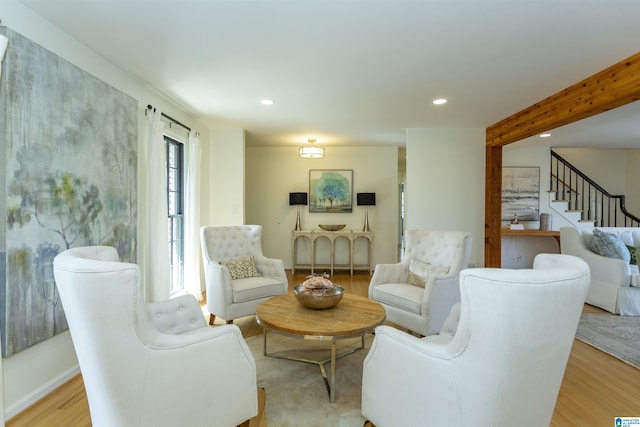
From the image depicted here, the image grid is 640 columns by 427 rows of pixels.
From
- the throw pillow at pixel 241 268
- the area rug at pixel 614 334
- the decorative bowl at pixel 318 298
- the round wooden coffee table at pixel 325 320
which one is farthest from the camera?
the throw pillow at pixel 241 268

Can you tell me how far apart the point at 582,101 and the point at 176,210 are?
15.2ft

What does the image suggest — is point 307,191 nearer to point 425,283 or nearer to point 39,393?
point 425,283

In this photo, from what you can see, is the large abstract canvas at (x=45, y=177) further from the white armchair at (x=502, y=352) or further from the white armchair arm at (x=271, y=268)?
the white armchair at (x=502, y=352)

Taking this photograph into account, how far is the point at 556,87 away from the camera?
10.6ft

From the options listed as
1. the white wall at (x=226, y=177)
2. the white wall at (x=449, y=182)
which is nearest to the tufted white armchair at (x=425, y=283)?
the white wall at (x=449, y=182)

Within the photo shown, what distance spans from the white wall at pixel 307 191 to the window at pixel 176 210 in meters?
2.37

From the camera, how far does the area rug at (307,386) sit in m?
1.88

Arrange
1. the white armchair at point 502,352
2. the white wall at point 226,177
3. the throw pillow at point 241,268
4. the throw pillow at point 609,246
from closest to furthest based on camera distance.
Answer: the white armchair at point 502,352 → the throw pillow at point 241,268 → the throw pillow at point 609,246 → the white wall at point 226,177

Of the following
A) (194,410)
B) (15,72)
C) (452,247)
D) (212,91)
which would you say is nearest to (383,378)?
(194,410)

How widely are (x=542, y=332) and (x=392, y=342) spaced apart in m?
0.63

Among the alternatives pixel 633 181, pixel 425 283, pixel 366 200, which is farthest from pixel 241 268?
pixel 633 181

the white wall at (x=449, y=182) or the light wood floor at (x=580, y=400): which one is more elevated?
the white wall at (x=449, y=182)

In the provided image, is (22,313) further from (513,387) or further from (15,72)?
(513,387)

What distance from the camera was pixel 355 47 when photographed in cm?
238
